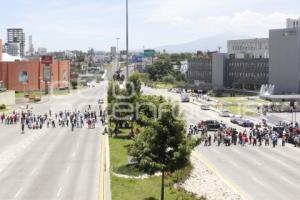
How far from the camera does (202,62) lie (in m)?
153

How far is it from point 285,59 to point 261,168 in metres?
75.5

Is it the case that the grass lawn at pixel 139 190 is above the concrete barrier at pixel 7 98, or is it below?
below

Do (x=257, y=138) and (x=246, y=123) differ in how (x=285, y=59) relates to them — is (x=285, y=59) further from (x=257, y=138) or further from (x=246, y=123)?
(x=257, y=138)

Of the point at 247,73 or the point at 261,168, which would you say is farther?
the point at 247,73

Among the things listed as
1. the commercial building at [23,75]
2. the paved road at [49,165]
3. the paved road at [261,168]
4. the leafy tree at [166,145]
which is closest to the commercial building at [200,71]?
the commercial building at [23,75]

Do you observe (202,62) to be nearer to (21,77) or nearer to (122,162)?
(21,77)

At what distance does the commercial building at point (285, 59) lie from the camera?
10469cm

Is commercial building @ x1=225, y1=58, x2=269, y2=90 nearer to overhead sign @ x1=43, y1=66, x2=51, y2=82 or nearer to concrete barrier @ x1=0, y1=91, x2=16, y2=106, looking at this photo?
overhead sign @ x1=43, y1=66, x2=51, y2=82

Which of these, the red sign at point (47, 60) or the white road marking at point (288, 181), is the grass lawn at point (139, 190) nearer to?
the white road marking at point (288, 181)

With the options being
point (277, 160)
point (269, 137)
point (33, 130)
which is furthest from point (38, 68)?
point (277, 160)

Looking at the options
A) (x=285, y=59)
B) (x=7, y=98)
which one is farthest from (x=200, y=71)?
(x=7, y=98)

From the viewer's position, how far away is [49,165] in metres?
33.9

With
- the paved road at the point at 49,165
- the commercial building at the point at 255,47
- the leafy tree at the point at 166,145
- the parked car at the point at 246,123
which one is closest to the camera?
the leafy tree at the point at 166,145

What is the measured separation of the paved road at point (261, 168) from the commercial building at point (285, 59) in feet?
212
